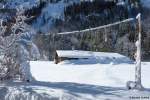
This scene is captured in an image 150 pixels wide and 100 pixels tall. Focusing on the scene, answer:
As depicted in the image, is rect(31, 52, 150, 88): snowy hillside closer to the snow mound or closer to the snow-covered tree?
the snow-covered tree

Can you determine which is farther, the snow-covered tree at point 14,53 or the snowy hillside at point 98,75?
the snowy hillside at point 98,75

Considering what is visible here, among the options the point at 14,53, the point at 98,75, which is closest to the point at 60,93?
the point at 14,53

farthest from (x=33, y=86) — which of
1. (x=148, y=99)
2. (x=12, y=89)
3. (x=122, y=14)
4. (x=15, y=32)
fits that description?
(x=122, y=14)

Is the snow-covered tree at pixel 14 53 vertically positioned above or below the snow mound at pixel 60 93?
above

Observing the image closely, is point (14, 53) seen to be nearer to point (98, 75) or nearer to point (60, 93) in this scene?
point (60, 93)

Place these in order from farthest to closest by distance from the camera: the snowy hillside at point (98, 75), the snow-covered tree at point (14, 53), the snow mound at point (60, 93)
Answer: the snowy hillside at point (98, 75)
the snow-covered tree at point (14, 53)
the snow mound at point (60, 93)

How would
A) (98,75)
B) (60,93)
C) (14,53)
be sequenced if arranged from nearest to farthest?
(60,93)
(14,53)
(98,75)

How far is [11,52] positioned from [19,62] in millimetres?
289

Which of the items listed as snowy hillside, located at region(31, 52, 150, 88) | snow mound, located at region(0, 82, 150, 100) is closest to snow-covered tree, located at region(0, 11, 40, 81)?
snow mound, located at region(0, 82, 150, 100)

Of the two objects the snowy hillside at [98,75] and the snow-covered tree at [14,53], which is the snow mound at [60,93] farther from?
the snowy hillside at [98,75]

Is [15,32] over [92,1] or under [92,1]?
under

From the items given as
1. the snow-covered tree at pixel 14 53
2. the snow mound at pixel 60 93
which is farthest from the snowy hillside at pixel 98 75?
the snow mound at pixel 60 93

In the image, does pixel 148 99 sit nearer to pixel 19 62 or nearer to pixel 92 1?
pixel 19 62

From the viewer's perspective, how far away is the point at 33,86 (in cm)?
703
